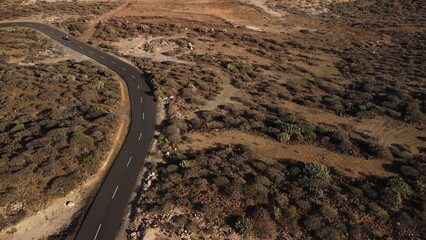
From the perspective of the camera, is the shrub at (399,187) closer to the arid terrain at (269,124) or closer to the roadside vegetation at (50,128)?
the arid terrain at (269,124)

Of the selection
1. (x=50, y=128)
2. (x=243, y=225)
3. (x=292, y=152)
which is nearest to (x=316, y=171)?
(x=292, y=152)

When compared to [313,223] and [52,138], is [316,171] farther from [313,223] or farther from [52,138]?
[52,138]

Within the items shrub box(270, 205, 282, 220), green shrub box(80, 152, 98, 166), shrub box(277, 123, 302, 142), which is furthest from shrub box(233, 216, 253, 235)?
green shrub box(80, 152, 98, 166)

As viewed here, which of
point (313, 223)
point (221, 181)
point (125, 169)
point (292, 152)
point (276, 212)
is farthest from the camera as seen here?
point (292, 152)

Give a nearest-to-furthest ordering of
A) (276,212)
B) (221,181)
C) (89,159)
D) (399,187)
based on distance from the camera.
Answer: (276,212) → (399,187) → (221,181) → (89,159)

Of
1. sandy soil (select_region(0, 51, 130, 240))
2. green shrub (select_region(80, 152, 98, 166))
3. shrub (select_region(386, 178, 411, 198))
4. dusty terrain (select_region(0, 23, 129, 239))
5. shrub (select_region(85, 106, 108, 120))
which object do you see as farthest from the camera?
shrub (select_region(85, 106, 108, 120))

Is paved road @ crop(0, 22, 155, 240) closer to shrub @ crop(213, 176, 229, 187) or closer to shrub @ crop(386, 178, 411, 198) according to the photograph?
shrub @ crop(213, 176, 229, 187)
